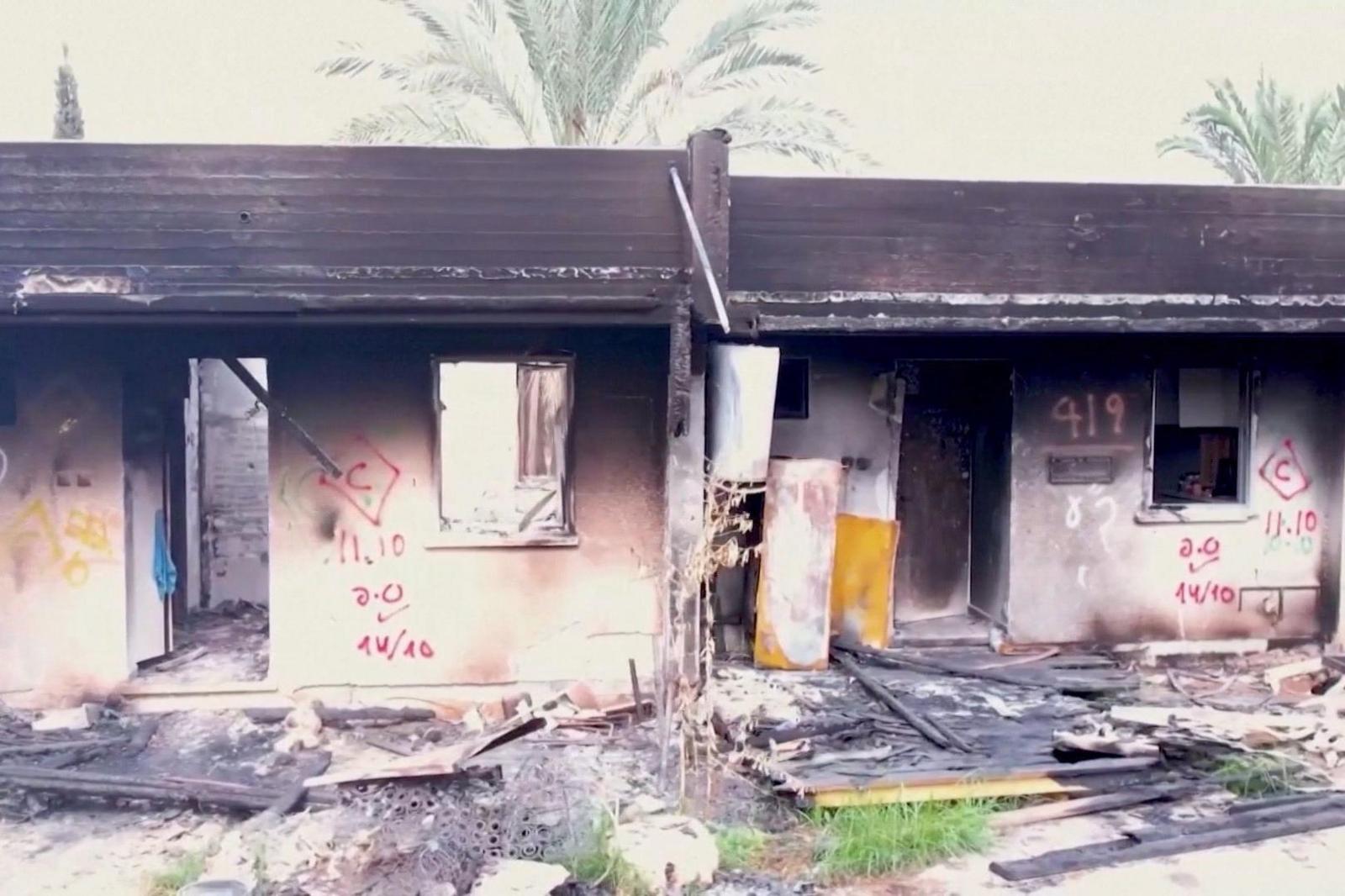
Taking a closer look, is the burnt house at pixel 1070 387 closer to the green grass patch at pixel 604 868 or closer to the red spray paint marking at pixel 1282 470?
the red spray paint marking at pixel 1282 470

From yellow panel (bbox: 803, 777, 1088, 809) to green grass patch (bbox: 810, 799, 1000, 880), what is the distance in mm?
52

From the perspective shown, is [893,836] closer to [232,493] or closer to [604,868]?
[604,868]

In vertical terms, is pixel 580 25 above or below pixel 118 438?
above

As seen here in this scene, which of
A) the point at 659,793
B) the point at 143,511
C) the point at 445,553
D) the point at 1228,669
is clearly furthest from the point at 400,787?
the point at 1228,669

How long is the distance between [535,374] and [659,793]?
33.8 ft

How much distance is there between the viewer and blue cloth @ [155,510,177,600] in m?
8.40

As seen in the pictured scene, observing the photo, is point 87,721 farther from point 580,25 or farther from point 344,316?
point 580,25

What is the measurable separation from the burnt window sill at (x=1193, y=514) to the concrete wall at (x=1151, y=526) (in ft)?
0.06

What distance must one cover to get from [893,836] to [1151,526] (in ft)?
15.0

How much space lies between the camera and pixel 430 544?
8.05 meters

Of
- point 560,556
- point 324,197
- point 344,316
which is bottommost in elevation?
point 560,556

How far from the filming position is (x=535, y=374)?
52.5ft

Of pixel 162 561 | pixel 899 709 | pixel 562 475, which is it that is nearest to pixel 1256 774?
pixel 899 709

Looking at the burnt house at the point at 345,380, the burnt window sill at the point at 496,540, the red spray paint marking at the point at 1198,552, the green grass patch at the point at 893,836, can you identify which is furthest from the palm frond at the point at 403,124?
the green grass patch at the point at 893,836
